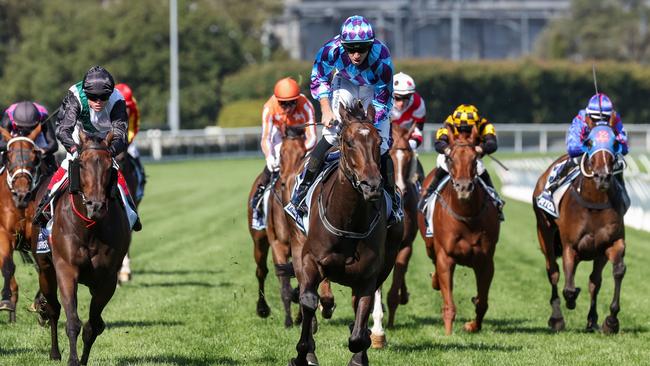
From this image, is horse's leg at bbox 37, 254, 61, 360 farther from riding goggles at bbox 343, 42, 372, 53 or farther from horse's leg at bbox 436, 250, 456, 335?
horse's leg at bbox 436, 250, 456, 335

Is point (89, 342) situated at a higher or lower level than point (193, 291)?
higher

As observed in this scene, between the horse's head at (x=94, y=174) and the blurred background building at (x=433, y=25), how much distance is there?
93.2m

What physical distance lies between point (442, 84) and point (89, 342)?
6382 centimetres

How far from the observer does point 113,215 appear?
959 centimetres

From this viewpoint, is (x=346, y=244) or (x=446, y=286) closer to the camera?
(x=346, y=244)

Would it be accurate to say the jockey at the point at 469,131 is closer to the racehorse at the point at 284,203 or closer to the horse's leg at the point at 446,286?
the horse's leg at the point at 446,286

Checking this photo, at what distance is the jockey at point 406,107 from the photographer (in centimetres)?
1330

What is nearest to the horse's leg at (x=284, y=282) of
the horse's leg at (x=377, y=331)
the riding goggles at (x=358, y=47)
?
the horse's leg at (x=377, y=331)

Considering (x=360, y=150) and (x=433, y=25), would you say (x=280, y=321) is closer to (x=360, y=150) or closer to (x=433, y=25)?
(x=360, y=150)

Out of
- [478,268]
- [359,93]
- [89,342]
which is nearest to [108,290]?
[89,342]

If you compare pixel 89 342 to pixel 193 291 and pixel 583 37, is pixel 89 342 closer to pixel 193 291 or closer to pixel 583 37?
pixel 193 291

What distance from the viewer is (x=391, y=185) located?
9.58 meters

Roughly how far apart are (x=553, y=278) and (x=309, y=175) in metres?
4.45

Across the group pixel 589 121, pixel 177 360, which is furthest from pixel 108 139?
pixel 589 121
